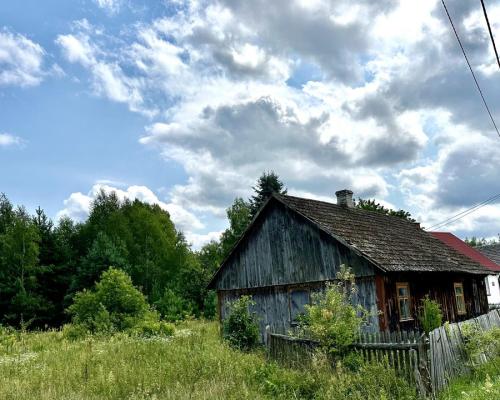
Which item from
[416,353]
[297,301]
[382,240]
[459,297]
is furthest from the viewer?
[459,297]

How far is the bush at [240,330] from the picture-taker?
15.1 metres

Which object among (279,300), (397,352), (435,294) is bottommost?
(397,352)

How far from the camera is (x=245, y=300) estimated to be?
16.1m

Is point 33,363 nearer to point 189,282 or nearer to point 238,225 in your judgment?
point 189,282

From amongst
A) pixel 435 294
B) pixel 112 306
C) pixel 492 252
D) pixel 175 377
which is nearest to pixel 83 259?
pixel 112 306

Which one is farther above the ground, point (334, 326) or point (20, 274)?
point (20, 274)

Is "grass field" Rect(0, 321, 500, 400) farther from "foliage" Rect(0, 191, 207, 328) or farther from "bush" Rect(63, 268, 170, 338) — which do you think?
"foliage" Rect(0, 191, 207, 328)

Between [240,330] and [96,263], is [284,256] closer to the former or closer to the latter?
[240,330]

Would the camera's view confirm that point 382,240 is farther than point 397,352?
Yes

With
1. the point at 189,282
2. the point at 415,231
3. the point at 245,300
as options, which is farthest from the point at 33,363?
the point at 189,282

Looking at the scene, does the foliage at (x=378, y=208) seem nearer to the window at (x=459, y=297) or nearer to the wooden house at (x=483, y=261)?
the wooden house at (x=483, y=261)

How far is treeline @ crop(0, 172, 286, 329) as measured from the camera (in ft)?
113

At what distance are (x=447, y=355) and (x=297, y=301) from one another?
8.61m

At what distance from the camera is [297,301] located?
60.1 ft
